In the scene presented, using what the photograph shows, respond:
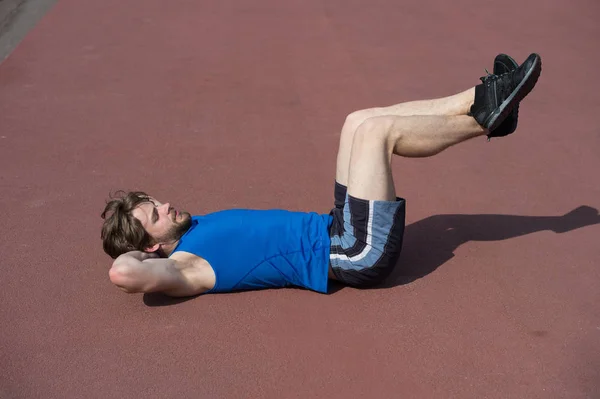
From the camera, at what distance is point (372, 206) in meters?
3.81

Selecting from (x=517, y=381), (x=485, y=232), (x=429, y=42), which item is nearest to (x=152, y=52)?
(x=429, y=42)

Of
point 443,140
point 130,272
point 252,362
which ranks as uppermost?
point 443,140

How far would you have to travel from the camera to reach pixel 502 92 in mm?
3746

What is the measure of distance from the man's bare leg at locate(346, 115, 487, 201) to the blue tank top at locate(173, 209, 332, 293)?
341 millimetres

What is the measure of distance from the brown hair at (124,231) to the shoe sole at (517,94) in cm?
174

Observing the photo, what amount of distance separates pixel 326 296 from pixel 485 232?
115 centimetres

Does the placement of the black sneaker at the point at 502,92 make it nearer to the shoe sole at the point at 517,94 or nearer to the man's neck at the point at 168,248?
the shoe sole at the point at 517,94

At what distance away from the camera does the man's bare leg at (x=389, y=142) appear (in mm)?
3801

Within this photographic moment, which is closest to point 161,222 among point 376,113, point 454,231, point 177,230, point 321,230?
point 177,230

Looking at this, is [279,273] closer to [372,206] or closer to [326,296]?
[326,296]

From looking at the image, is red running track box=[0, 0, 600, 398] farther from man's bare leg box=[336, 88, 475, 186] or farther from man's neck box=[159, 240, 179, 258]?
man's bare leg box=[336, 88, 475, 186]

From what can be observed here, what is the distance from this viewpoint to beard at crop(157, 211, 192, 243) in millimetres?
3916

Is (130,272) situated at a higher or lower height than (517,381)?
higher

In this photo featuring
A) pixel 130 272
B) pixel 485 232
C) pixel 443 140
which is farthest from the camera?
pixel 485 232
